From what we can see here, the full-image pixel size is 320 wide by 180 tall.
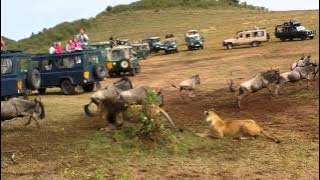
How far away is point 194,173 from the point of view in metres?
10.6

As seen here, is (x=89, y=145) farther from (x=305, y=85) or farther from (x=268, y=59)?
(x=268, y=59)

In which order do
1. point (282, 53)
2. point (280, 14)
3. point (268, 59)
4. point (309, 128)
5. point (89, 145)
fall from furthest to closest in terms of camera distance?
point (280, 14), point (282, 53), point (268, 59), point (309, 128), point (89, 145)

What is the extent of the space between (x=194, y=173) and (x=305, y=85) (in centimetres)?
1007

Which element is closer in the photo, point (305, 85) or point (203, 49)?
point (305, 85)

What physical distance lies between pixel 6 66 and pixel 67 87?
185 inches

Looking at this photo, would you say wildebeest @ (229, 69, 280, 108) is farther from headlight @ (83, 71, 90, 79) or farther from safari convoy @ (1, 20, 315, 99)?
headlight @ (83, 71, 90, 79)

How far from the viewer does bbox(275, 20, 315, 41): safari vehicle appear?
42344 millimetres

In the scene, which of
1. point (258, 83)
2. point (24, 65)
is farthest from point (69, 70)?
point (258, 83)

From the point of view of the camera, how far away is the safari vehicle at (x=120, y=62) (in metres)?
30.7

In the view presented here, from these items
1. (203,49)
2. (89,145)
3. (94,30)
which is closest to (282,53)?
(203,49)

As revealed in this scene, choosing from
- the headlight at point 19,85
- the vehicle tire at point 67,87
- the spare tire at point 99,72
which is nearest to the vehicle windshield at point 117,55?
the spare tire at point 99,72

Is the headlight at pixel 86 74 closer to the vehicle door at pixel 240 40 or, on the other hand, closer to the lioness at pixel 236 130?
the lioness at pixel 236 130

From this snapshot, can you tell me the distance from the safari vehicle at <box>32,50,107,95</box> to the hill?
3013cm

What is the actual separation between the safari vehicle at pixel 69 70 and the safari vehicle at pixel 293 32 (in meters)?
22.0
